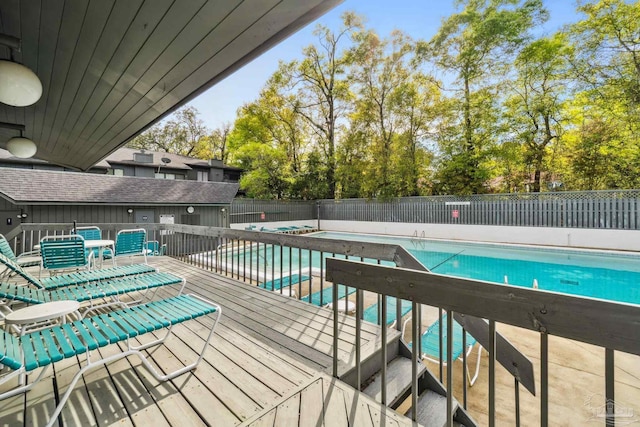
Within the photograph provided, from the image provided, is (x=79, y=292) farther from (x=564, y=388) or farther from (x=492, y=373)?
(x=564, y=388)

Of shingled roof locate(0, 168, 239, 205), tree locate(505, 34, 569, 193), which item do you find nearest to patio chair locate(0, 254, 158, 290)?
shingled roof locate(0, 168, 239, 205)

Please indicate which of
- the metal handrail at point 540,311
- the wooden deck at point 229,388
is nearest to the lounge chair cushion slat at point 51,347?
the wooden deck at point 229,388

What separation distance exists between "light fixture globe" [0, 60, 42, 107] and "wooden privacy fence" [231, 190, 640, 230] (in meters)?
13.5

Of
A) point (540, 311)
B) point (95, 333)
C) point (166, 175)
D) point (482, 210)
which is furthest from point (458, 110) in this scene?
point (166, 175)

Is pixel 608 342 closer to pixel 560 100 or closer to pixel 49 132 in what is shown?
pixel 49 132

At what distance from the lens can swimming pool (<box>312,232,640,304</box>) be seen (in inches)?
287

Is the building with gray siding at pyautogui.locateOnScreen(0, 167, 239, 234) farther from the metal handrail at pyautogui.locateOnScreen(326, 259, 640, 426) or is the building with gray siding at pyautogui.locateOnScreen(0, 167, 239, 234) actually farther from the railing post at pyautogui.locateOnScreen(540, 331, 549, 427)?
the railing post at pyautogui.locateOnScreen(540, 331, 549, 427)

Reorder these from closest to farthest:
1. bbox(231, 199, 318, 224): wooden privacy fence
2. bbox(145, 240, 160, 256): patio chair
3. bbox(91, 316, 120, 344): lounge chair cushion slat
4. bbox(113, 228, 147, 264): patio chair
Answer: bbox(91, 316, 120, 344): lounge chair cushion slat
bbox(113, 228, 147, 264): patio chair
bbox(145, 240, 160, 256): patio chair
bbox(231, 199, 318, 224): wooden privacy fence

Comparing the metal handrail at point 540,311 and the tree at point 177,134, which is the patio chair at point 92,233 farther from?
the tree at point 177,134

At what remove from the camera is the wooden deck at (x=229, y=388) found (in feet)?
5.07

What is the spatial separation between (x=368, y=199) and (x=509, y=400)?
1462 centimetres

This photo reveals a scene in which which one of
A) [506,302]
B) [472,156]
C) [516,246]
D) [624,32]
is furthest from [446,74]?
[506,302]

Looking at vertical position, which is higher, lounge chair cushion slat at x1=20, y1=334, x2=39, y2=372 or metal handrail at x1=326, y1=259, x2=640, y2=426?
metal handrail at x1=326, y1=259, x2=640, y2=426

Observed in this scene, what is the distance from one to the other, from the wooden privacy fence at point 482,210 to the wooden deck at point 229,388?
1277 cm
